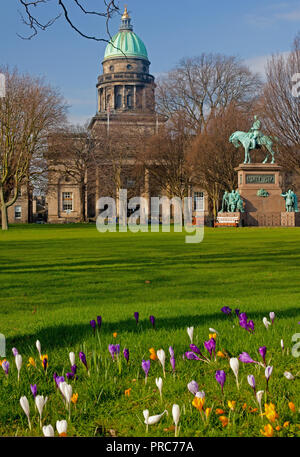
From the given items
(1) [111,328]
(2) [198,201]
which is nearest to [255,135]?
(1) [111,328]

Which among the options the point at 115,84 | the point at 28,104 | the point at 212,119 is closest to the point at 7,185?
the point at 28,104

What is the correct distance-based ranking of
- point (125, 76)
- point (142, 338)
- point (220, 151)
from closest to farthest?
1. point (142, 338)
2. point (220, 151)
3. point (125, 76)

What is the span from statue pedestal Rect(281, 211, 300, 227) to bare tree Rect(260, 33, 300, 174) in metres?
4.63

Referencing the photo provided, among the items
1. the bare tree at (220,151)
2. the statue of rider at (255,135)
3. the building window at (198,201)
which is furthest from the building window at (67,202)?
the statue of rider at (255,135)

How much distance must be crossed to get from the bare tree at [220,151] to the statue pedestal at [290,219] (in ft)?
25.0

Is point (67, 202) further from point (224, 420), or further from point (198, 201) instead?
point (224, 420)

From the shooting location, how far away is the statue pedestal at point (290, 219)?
43312mm

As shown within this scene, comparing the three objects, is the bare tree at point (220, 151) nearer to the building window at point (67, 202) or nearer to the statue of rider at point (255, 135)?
the statue of rider at point (255, 135)

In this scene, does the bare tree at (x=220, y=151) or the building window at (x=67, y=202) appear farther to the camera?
the building window at (x=67, y=202)

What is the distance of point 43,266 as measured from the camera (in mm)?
13508

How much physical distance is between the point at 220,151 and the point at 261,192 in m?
7.97

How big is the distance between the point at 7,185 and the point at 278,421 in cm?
4485

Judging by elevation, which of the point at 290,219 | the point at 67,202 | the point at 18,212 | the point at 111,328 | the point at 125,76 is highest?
the point at 125,76

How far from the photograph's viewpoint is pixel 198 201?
8531 cm
